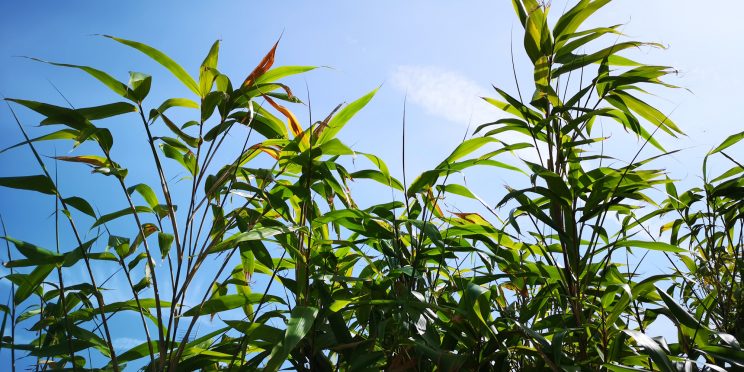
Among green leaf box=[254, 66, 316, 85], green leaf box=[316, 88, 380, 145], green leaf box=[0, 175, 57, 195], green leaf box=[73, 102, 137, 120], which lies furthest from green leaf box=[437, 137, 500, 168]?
green leaf box=[0, 175, 57, 195]

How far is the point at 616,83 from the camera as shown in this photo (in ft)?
3.65

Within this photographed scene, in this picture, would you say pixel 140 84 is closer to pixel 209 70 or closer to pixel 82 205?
pixel 209 70

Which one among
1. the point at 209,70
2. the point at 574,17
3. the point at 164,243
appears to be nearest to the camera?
the point at 164,243

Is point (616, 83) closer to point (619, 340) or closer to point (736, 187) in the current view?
point (736, 187)

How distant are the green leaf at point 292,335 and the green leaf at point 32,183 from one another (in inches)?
17.1

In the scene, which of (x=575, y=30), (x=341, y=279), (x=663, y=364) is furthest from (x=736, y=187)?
(x=341, y=279)

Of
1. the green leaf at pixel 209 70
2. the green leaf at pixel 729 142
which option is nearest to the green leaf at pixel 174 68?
the green leaf at pixel 209 70

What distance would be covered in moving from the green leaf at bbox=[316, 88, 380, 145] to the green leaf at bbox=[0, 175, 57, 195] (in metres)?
0.42

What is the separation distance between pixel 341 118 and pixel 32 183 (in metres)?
0.49

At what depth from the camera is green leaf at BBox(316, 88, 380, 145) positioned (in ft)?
3.44

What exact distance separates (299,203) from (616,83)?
0.60 metres

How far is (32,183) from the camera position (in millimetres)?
947

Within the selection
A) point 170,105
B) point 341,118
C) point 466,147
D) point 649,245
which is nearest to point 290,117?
point 341,118

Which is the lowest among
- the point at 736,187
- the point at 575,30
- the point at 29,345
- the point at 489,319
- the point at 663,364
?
the point at 663,364
